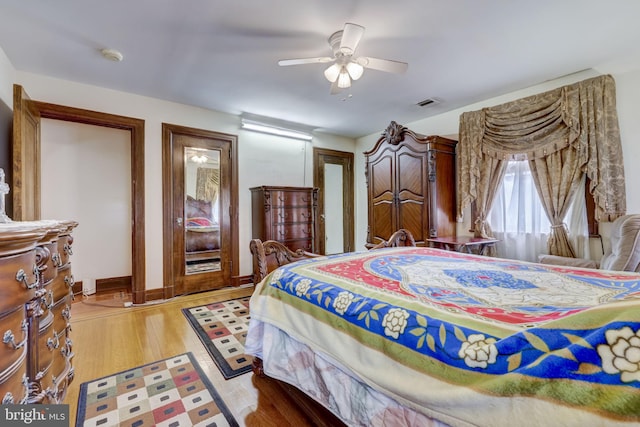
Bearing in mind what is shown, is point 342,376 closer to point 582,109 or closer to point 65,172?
point 582,109

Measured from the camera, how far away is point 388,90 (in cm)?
318

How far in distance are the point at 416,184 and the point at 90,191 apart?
4417mm

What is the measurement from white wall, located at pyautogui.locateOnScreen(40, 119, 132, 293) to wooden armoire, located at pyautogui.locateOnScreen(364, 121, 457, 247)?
3.71m

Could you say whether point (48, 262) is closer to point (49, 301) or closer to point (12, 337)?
point (49, 301)

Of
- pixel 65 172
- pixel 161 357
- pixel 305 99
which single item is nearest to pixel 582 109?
pixel 305 99

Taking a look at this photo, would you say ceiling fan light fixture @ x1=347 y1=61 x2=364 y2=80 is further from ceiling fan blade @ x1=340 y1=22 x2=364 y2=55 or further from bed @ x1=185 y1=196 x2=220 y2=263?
bed @ x1=185 y1=196 x2=220 y2=263

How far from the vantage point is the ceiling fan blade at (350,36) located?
5.81 ft

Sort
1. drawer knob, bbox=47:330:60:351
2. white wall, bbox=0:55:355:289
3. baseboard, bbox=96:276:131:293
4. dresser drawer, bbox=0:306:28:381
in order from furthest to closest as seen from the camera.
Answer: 1. baseboard, bbox=96:276:131:293
2. white wall, bbox=0:55:355:289
3. drawer knob, bbox=47:330:60:351
4. dresser drawer, bbox=0:306:28:381

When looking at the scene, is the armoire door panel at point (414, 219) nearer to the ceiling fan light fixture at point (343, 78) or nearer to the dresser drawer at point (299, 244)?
Answer: the dresser drawer at point (299, 244)

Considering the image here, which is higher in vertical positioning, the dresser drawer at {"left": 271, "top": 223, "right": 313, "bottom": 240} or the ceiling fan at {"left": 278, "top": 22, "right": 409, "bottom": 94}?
the ceiling fan at {"left": 278, "top": 22, "right": 409, "bottom": 94}

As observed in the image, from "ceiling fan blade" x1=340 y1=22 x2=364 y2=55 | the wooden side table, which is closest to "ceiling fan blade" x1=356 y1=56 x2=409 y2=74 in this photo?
"ceiling fan blade" x1=340 y1=22 x2=364 y2=55

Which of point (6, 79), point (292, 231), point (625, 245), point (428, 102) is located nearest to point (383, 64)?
point (428, 102)

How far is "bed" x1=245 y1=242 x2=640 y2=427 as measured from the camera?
1.97 ft

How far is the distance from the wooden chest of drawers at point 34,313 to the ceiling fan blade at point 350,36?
1.91 m
